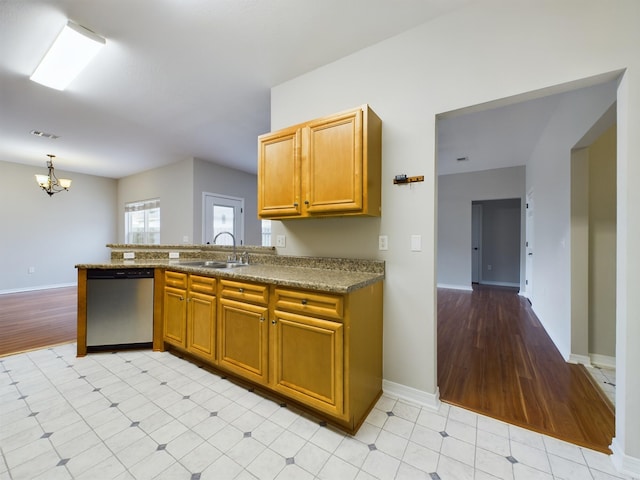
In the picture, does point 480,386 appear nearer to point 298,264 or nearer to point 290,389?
point 290,389

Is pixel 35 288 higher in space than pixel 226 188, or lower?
lower

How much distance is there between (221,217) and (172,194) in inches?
42.0

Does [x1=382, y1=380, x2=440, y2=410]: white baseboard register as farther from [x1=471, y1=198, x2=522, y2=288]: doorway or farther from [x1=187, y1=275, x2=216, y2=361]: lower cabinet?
[x1=471, y1=198, x2=522, y2=288]: doorway

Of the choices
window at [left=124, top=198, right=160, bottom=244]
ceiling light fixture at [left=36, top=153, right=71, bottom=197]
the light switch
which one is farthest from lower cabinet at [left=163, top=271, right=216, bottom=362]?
window at [left=124, top=198, right=160, bottom=244]

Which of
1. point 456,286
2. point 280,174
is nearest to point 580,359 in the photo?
point 280,174

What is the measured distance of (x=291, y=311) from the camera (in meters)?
1.73

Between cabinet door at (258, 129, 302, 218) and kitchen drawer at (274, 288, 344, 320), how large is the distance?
0.69 m

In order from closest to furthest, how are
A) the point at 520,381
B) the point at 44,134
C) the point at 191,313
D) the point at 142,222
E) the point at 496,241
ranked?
the point at 520,381 < the point at 191,313 < the point at 44,134 < the point at 142,222 < the point at 496,241

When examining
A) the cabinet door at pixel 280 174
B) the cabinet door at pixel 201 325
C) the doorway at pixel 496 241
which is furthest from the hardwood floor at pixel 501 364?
the doorway at pixel 496 241

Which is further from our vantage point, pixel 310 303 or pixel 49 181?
pixel 49 181

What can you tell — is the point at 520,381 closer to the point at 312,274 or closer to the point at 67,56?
the point at 312,274

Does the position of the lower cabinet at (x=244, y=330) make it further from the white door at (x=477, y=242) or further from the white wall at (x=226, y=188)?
the white door at (x=477, y=242)

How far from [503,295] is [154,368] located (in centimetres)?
616

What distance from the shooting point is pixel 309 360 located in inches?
65.4
